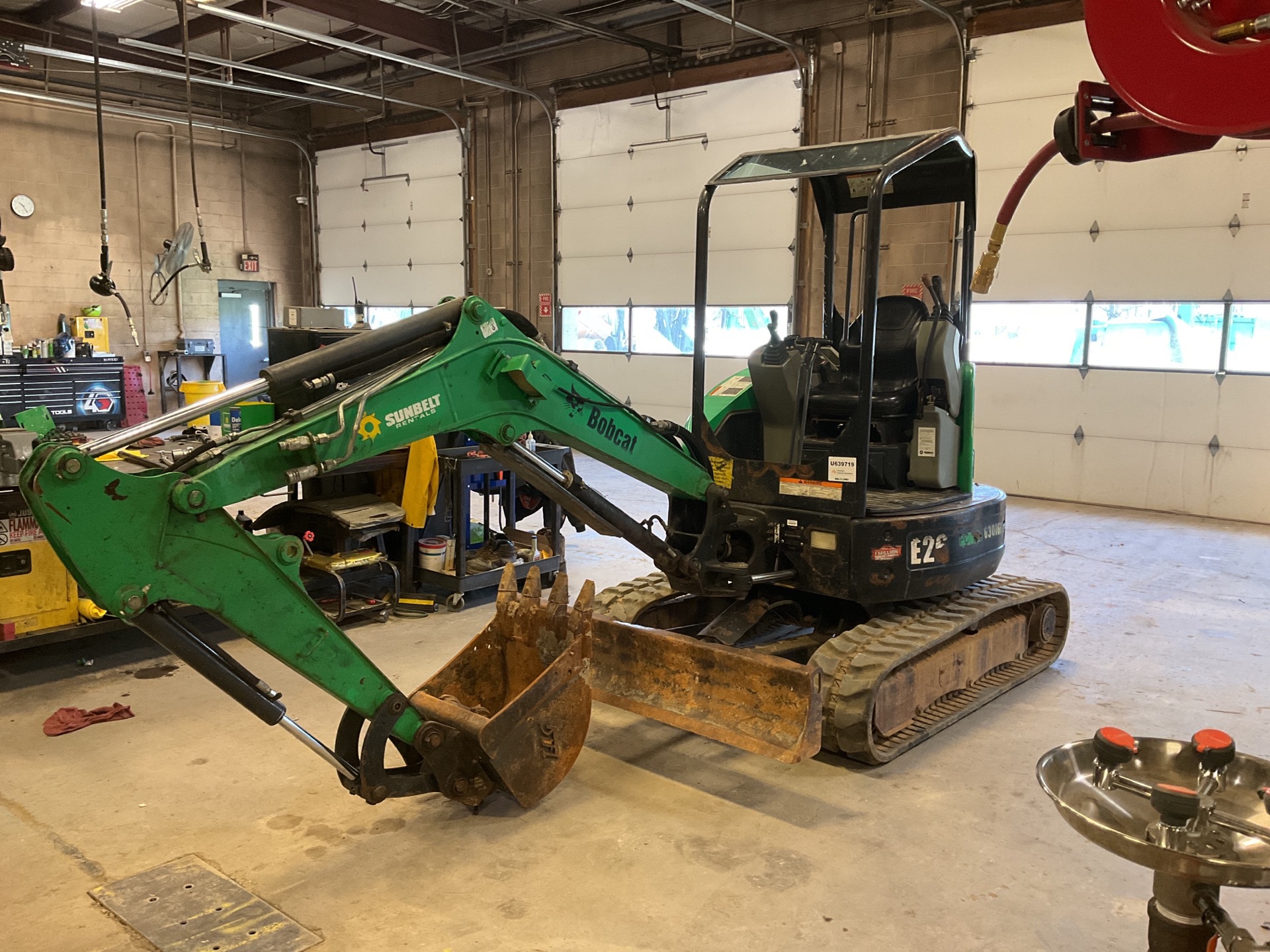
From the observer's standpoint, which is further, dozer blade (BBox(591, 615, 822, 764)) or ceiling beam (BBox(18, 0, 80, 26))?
ceiling beam (BBox(18, 0, 80, 26))

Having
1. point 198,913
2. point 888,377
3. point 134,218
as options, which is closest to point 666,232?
point 888,377

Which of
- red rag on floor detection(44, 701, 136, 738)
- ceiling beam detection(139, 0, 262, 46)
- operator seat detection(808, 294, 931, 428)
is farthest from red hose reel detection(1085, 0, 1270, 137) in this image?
ceiling beam detection(139, 0, 262, 46)

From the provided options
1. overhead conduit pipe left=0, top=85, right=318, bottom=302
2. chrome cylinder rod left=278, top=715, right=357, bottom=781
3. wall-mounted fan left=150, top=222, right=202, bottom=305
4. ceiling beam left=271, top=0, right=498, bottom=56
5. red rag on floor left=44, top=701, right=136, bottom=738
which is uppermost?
ceiling beam left=271, top=0, right=498, bottom=56

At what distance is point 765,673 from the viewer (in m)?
4.06

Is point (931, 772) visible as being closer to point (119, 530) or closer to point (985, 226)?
point (119, 530)

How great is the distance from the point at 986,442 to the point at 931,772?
24.8 ft

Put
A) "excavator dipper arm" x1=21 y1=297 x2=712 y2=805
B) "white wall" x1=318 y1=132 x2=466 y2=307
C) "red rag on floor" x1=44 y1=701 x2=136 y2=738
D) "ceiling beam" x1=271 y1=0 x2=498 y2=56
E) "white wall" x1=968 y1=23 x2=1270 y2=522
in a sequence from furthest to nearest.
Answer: "white wall" x1=318 y1=132 x2=466 y2=307 → "ceiling beam" x1=271 y1=0 x2=498 y2=56 → "white wall" x1=968 y1=23 x2=1270 y2=522 → "red rag on floor" x1=44 y1=701 x2=136 y2=738 → "excavator dipper arm" x1=21 y1=297 x2=712 y2=805

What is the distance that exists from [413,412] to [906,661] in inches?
95.6

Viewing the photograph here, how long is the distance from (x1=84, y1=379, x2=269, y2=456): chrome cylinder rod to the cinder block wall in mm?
13890

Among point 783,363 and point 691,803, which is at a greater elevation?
point 783,363

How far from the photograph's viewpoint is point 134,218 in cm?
1587

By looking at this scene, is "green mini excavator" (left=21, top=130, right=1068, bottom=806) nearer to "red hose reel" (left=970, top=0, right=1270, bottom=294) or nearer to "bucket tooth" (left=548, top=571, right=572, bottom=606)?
"bucket tooth" (left=548, top=571, right=572, bottom=606)

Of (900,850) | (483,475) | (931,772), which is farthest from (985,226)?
(900,850)

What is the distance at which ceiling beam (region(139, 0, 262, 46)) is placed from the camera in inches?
506
